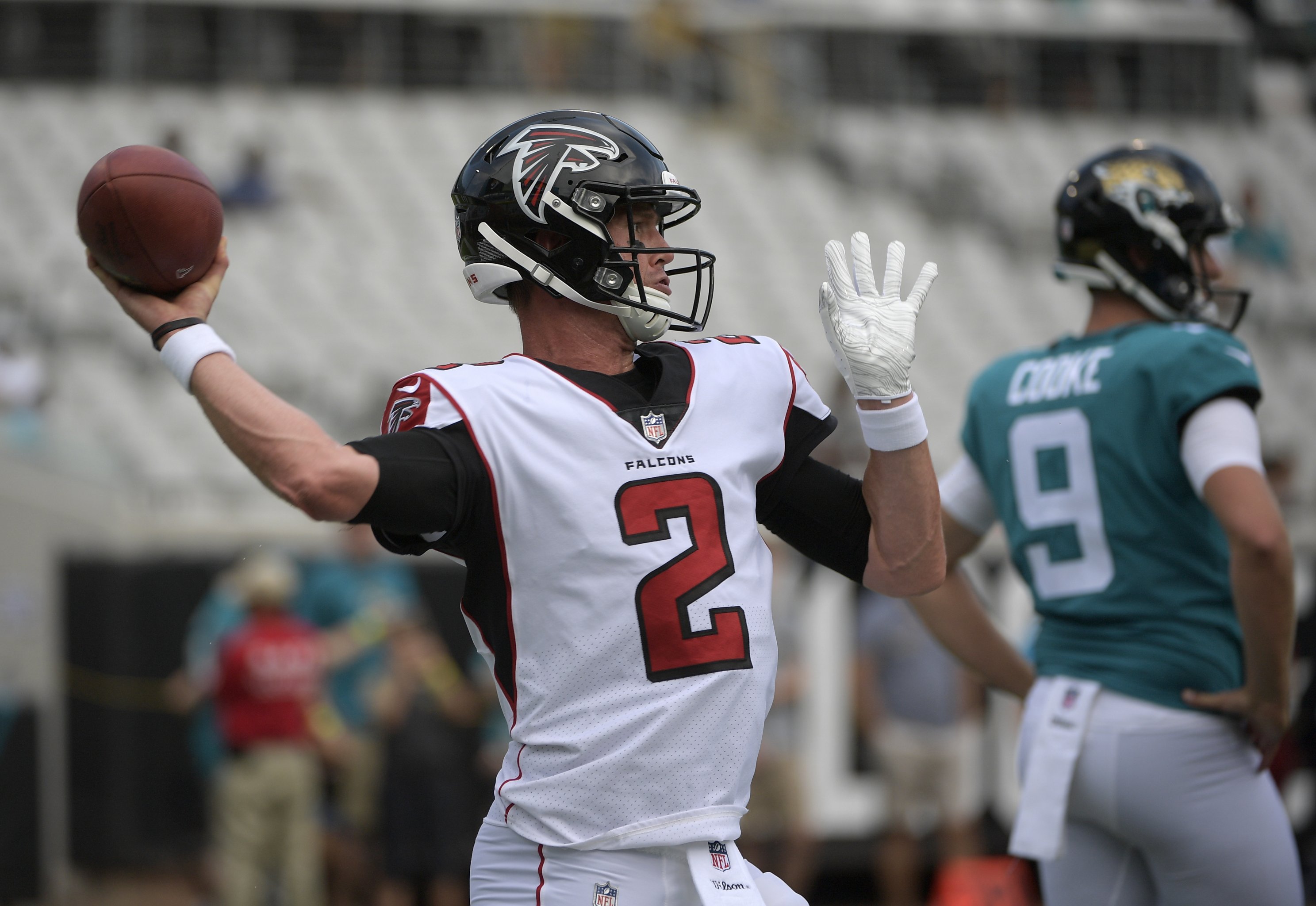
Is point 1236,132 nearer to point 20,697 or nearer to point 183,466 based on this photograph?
point 183,466

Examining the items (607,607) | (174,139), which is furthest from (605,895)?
(174,139)

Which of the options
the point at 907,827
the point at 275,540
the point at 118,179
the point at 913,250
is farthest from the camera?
the point at 913,250

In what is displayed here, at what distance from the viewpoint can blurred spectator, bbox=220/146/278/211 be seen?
572 inches

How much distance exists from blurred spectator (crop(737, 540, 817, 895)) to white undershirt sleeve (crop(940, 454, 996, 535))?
153 inches

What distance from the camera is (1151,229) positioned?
349cm

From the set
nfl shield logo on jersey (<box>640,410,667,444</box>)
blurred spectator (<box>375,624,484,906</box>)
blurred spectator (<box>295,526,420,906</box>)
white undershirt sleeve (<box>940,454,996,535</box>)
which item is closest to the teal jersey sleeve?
white undershirt sleeve (<box>940,454,996,535</box>)

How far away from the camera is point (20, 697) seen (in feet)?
30.0

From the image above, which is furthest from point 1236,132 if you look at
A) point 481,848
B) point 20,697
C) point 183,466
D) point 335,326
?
point 481,848

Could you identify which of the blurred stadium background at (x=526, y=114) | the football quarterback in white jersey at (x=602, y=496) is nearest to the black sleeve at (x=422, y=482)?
the football quarterback in white jersey at (x=602, y=496)

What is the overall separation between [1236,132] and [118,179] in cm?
1621

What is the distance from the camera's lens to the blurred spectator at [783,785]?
7.59 meters

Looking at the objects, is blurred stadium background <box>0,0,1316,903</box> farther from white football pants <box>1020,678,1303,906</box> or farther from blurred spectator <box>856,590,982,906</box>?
white football pants <box>1020,678,1303,906</box>

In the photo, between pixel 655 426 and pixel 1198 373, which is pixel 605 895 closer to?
pixel 655 426

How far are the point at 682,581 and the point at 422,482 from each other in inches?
17.3
